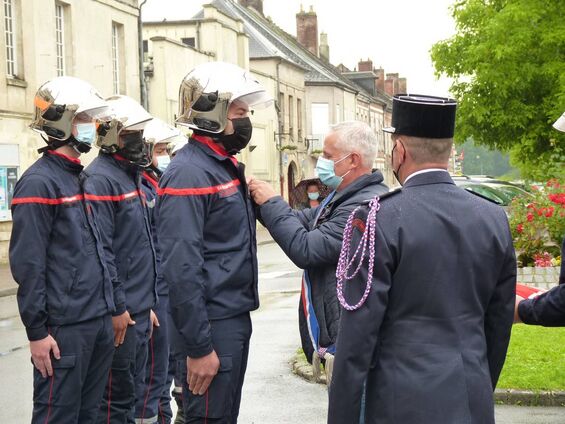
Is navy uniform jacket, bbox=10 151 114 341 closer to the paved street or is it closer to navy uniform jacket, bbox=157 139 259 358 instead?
navy uniform jacket, bbox=157 139 259 358

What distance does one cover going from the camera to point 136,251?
647 centimetres

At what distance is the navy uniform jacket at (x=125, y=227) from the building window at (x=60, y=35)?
2291cm

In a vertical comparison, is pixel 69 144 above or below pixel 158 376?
above

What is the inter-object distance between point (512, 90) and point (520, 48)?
184cm

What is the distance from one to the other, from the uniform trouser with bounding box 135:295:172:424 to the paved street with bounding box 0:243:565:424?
808mm

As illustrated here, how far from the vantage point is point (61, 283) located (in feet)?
17.4

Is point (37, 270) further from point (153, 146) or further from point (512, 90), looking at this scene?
point (512, 90)

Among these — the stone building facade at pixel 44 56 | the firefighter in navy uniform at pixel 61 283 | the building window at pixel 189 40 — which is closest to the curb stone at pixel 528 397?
the firefighter in navy uniform at pixel 61 283

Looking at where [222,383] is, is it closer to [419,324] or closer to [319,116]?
[419,324]

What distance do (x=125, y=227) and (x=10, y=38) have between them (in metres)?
21.1

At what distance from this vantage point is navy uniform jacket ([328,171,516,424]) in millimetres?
3520

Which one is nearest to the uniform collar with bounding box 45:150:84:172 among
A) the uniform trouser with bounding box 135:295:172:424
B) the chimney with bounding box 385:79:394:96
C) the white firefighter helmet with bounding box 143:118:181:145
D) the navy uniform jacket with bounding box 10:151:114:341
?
the navy uniform jacket with bounding box 10:151:114:341

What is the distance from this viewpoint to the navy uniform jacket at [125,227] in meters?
6.25

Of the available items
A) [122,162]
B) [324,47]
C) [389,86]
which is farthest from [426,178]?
[389,86]
